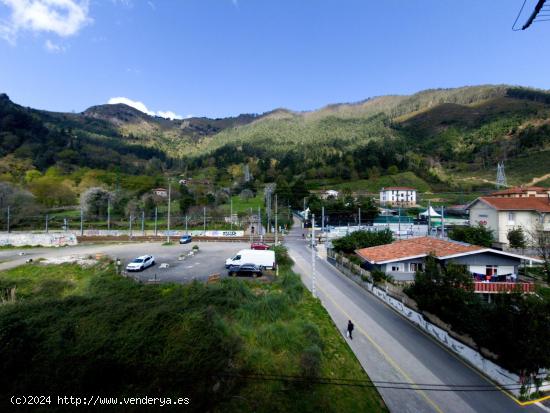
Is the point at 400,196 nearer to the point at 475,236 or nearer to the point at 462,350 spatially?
the point at 475,236

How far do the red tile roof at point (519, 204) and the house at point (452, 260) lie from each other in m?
18.8

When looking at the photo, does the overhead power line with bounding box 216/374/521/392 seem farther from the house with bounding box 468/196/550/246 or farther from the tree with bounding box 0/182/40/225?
the tree with bounding box 0/182/40/225

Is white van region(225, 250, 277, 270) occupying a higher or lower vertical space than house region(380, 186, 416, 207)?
lower

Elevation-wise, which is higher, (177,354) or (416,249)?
(416,249)

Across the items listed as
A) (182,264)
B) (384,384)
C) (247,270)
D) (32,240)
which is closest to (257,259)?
(247,270)

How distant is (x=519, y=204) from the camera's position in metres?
36.3

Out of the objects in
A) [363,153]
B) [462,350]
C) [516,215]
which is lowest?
[462,350]

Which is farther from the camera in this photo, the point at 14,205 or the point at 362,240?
the point at 14,205

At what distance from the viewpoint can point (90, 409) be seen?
333 inches

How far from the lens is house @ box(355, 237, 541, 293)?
62.8 ft

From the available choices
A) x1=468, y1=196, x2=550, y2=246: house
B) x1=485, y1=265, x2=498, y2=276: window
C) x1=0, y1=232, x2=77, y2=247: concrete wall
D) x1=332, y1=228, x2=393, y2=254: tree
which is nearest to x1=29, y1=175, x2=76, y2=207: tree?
x1=0, y1=232, x2=77, y2=247: concrete wall

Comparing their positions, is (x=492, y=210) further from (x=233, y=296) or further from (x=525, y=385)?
(x=233, y=296)

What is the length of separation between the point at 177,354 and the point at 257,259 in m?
16.0

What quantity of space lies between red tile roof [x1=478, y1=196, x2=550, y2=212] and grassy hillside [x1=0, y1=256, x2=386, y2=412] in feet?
113
